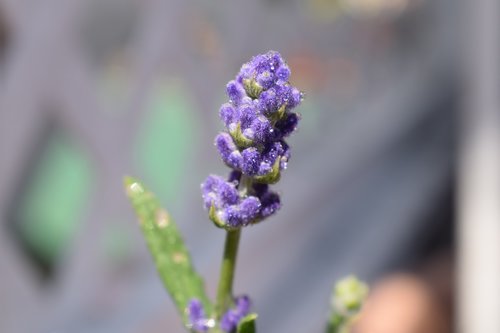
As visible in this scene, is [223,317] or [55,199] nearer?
[223,317]

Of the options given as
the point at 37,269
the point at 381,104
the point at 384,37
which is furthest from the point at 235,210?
the point at 384,37

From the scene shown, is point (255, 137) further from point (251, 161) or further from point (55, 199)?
point (55, 199)

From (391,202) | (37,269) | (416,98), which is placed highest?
(416,98)

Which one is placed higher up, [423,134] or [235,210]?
[423,134]

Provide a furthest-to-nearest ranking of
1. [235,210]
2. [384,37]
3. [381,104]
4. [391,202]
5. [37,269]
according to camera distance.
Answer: [384,37], [381,104], [391,202], [37,269], [235,210]

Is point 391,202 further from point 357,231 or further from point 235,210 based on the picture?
point 235,210

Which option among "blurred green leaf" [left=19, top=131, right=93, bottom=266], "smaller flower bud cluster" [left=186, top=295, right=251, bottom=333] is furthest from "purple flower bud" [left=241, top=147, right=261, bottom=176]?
"blurred green leaf" [left=19, top=131, right=93, bottom=266]

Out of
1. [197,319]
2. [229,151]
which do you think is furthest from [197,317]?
[229,151]

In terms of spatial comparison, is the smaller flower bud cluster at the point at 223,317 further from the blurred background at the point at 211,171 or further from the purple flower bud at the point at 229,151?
the blurred background at the point at 211,171
